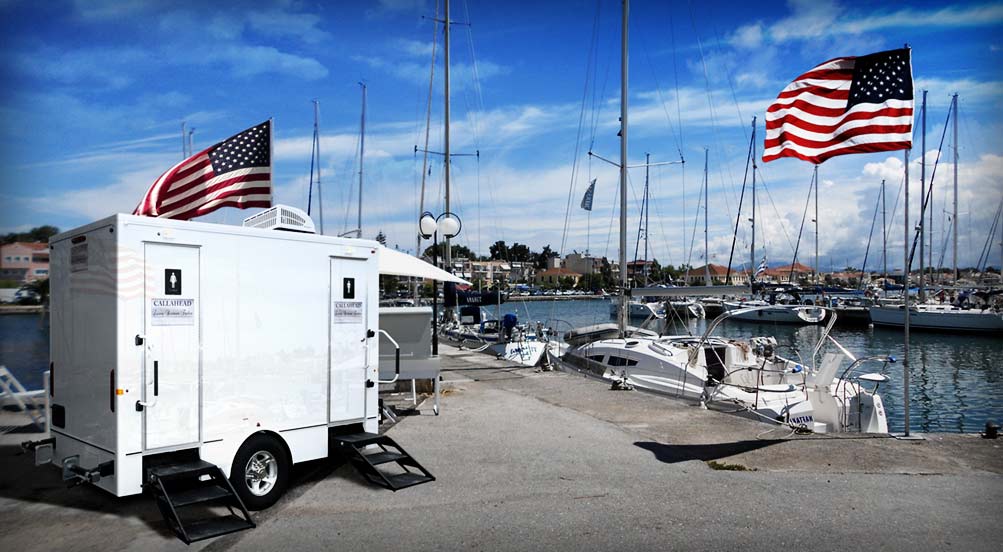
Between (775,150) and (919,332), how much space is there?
47.5 meters

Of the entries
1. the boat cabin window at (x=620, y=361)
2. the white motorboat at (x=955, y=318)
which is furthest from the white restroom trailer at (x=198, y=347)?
the white motorboat at (x=955, y=318)

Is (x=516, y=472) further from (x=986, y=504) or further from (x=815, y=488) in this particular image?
(x=986, y=504)

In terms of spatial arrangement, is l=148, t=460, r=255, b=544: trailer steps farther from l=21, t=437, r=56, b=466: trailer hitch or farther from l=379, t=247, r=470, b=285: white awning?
l=379, t=247, r=470, b=285: white awning

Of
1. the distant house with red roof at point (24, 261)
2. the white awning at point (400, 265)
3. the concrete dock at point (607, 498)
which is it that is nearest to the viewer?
the distant house with red roof at point (24, 261)

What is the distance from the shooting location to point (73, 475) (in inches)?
246

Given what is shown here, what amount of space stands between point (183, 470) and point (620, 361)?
48.7 feet

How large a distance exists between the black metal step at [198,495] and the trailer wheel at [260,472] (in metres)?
0.31

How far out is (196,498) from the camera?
19.3 ft

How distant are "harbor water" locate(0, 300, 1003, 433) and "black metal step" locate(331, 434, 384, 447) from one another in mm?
3405

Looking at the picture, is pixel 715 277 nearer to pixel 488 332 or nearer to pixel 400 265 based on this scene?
pixel 488 332

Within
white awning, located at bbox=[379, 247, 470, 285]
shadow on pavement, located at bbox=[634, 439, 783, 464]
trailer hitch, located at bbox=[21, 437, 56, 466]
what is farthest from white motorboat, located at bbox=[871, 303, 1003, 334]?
trailer hitch, located at bbox=[21, 437, 56, 466]

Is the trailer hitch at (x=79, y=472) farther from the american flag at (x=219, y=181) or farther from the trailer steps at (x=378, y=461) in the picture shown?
the american flag at (x=219, y=181)

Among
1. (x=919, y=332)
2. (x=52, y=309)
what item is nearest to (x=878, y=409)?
(x=52, y=309)

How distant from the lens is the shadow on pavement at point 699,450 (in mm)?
8312
